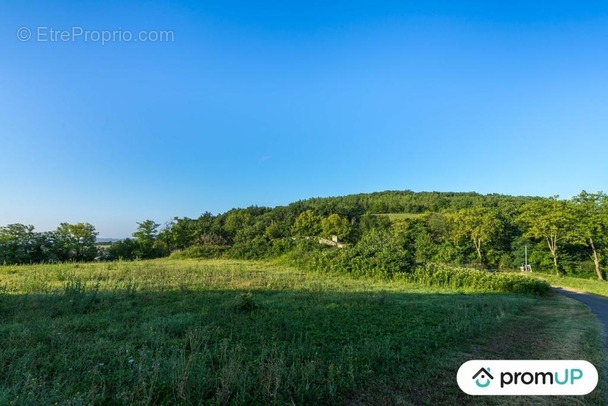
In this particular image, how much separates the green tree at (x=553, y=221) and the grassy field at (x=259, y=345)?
29696 millimetres

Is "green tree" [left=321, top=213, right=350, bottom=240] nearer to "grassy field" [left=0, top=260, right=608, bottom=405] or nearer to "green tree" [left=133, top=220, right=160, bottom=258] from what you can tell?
"green tree" [left=133, top=220, right=160, bottom=258]

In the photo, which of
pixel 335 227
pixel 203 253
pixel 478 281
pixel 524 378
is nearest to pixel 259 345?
pixel 524 378

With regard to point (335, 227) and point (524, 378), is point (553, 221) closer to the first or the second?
point (335, 227)

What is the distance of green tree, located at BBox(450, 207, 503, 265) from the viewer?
39.3m

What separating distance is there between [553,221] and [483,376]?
1527 inches

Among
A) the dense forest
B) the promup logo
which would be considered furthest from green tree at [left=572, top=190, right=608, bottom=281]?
the promup logo

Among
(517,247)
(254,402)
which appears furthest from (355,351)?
(517,247)

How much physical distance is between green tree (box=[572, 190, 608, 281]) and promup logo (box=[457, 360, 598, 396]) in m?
38.1

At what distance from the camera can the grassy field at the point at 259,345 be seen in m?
3.56

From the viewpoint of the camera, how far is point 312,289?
1209 centimetres

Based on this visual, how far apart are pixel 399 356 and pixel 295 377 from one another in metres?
1.96

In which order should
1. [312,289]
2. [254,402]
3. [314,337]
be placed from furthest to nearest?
[312,289] < [314,337] < [254,402]

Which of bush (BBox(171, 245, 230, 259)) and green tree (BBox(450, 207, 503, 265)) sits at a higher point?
green tree (BBox(450, 207, 503, 265))

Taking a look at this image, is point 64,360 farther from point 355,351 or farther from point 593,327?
point 593,327
